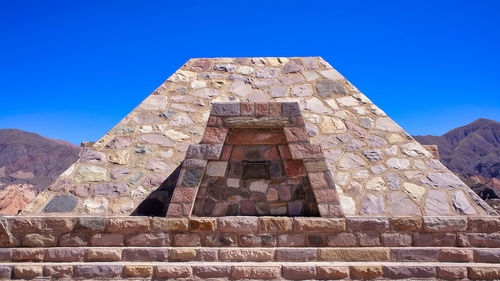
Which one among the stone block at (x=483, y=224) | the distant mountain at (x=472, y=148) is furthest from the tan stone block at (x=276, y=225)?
the distant mountain at (x=472, y=148)

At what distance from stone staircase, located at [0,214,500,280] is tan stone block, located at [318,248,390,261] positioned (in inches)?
0.5

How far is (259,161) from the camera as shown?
5383 millimetres

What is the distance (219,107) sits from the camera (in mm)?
5223

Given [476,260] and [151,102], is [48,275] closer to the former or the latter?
[151,102]

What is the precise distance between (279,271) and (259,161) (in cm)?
160

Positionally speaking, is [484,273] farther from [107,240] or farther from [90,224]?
[90,224]

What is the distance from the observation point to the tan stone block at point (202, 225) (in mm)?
4812

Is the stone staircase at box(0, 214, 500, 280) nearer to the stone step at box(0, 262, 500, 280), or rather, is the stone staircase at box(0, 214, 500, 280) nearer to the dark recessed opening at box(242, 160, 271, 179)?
the stone step at box(0, 262, 500, 280)

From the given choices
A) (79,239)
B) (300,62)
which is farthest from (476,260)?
(79,239)

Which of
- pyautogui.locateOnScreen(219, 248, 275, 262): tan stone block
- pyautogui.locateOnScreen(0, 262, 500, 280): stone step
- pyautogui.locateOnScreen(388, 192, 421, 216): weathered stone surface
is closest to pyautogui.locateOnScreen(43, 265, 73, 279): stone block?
pyautogui.locateOnScreen(0, 262, 500, 280): stone step

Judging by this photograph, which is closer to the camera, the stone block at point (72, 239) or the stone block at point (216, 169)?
the stone block at point (72, 239)

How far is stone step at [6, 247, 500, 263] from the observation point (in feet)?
15.4

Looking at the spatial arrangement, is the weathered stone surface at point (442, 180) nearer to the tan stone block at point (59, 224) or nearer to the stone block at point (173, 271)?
the stone block at point (173, 271)

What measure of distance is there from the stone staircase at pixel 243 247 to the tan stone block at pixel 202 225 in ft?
0.04
